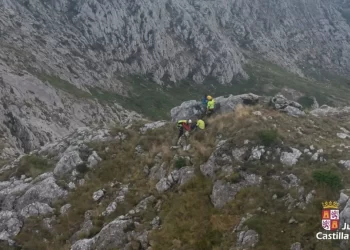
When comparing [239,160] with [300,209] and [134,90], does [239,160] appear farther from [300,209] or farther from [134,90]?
[134,90]

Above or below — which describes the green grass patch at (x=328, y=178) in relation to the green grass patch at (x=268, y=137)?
below

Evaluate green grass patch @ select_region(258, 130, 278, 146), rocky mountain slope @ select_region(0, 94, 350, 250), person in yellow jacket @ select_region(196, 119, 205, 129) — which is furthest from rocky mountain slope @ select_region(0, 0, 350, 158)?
green grass patch @ select_region(258, 130, 278, 146)

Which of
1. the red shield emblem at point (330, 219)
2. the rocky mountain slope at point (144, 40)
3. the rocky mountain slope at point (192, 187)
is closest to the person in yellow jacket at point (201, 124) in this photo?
the rocky mountain slope at point (192, 187)

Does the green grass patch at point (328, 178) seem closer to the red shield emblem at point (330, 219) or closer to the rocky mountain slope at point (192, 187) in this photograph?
the rocky mountain slope at point (192, 187)

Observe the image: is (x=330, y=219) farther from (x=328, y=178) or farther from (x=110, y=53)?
(x=110, y=53)

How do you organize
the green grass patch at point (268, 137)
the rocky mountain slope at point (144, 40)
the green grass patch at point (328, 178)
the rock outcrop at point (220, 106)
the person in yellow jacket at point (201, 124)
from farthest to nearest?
1. the rocky mountain slope at point (144, 40)
2. the rock outcrop at point (220, 106)
3. the person in yellow jacket at point (201, 124)
4. the green grass patch at point (268, 137)
5. the green grass patch at point (328, 178)

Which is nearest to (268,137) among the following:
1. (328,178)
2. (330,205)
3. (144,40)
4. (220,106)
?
(328,178)

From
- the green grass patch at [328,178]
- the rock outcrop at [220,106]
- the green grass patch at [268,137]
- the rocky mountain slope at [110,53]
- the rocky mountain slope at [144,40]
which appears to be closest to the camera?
the green grass patch at [328,178]

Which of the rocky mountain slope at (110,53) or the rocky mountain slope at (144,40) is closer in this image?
the rocky mountain slope at (110,53)
